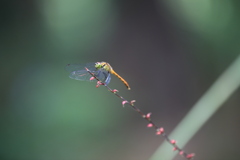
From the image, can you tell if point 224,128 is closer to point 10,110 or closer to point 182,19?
point 182,19

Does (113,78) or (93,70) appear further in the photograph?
(113,78)

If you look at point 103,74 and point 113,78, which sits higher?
point 103,74

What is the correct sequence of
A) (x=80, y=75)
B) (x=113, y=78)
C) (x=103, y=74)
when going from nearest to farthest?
(x=80, y=75)
(x=103, y=74)
(x=113, y=78)

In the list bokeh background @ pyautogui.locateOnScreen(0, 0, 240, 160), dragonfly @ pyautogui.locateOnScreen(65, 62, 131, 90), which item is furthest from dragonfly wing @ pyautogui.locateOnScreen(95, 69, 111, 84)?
bokeh background @ pyautogui.locateOnScreen(0, 0, 240, 160)

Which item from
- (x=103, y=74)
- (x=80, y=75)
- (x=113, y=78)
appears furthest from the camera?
(x=113, y=78)

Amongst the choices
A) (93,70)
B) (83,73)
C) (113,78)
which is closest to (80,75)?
(83,73)

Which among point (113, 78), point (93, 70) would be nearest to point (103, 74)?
point (93, 70)

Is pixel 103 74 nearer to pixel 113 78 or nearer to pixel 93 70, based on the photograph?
pixel 93 70

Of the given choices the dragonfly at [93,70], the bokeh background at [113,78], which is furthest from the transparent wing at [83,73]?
the bokeh background at [113,78]

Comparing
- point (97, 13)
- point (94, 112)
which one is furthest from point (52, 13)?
point (94, 112)

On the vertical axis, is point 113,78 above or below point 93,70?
below
